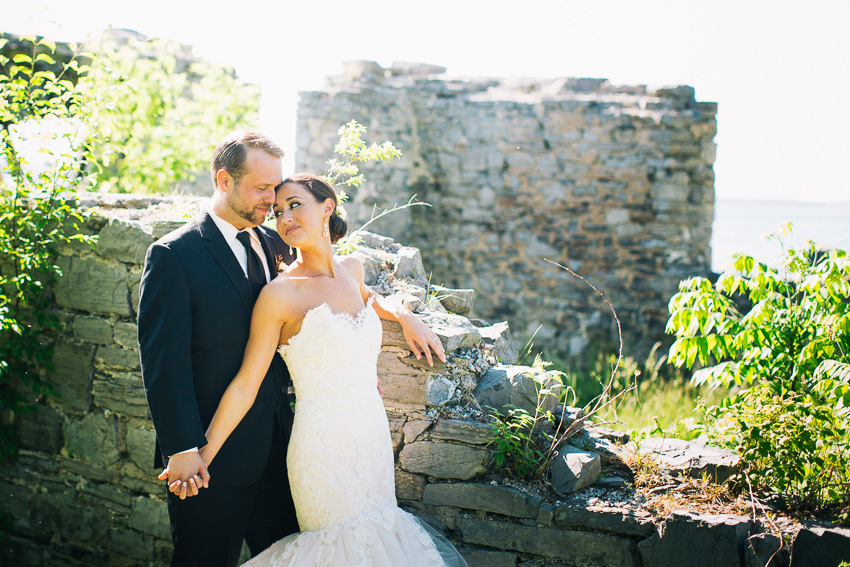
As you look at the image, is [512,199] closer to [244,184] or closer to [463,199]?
[463,199]

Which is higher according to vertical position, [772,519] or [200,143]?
[200,143]

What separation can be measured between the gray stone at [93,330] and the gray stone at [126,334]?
0.06 meters

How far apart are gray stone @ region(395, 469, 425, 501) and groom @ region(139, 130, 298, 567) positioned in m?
0.68

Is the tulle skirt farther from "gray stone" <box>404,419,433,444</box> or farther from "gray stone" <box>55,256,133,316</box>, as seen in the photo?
"gray stone" <box>55,256,133,316</box>

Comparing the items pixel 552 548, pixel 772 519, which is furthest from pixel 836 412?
pixel 552 548

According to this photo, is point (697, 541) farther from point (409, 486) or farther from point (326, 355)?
point (326, 355)

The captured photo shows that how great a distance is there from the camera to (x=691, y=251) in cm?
827

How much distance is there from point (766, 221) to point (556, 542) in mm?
41742

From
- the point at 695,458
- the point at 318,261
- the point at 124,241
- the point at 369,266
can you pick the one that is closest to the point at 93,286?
the point at 124,241

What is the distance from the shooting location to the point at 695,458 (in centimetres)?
314

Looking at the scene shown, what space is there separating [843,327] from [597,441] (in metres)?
1.28

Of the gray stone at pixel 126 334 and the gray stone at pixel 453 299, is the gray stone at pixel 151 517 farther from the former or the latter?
the gray stone at pixel 453 299

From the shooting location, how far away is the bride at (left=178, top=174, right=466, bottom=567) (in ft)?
7.98

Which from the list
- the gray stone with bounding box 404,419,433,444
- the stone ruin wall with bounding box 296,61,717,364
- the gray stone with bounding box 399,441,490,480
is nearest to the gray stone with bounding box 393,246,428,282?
the gray stone with bounding box 404,419,433,444
